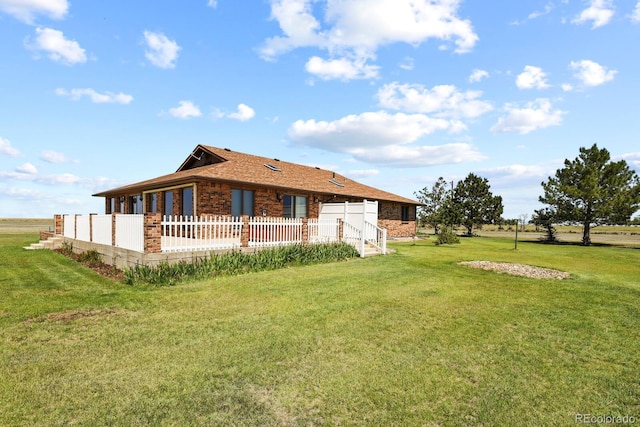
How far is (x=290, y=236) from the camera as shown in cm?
1418

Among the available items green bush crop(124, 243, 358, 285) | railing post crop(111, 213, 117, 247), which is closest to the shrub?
railing post crop(111, 213, 117, 247)

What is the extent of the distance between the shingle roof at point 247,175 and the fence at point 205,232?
2.95 m

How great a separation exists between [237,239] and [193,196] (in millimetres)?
5240

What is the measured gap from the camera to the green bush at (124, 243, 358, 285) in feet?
30.1

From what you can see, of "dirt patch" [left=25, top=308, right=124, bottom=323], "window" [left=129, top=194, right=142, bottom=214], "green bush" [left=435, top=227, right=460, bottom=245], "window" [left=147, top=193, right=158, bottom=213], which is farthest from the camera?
"green bush" [left=435, top=227, right=460, bottom=245]

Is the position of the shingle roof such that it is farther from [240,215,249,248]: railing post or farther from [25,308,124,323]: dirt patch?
[25,308,124,323]: dirt patch

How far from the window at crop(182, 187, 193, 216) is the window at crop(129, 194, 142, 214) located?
6577 mm

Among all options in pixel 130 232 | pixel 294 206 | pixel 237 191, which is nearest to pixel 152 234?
pixel 130 232

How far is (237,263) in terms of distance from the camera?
1086 cm

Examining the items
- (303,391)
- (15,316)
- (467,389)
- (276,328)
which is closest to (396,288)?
(276,328)

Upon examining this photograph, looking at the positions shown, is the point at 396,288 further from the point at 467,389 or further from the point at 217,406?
the point at 217,406

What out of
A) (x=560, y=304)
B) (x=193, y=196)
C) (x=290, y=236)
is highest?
(x=193, y=196)

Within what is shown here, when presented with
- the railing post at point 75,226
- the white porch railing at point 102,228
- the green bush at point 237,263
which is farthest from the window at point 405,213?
the railing post at point 75,226

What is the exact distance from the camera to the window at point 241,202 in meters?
17.0
